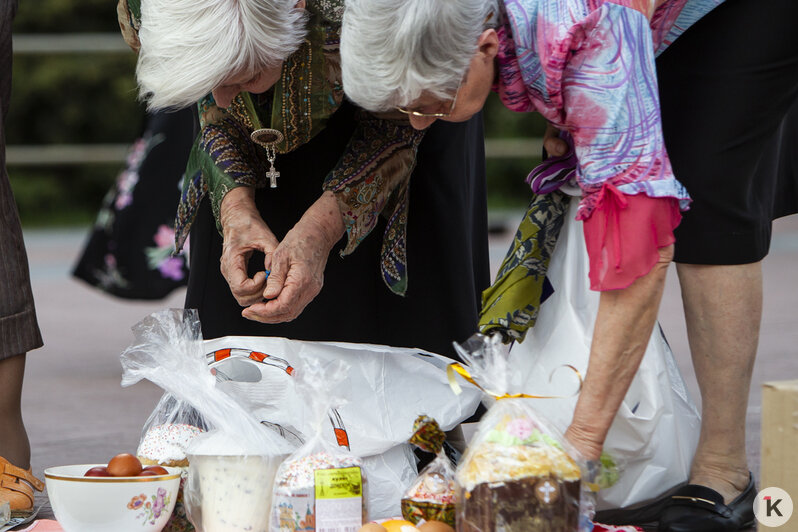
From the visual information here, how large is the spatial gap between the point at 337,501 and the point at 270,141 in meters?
0.88

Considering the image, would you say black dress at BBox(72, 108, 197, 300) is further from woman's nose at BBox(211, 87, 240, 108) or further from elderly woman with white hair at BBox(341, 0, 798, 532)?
elderly woman with white hair at BBox(341, 0, 798, 532)

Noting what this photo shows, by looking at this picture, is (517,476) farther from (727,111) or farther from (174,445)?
(727,111)

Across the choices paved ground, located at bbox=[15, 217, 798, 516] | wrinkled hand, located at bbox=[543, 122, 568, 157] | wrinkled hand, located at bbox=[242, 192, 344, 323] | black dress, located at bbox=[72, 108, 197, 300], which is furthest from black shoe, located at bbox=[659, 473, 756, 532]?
black dress, located at bbox=[72, 108, 197, 300]

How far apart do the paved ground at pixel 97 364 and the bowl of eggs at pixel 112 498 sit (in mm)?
487

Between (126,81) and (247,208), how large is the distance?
13250 mm

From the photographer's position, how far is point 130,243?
165 inches

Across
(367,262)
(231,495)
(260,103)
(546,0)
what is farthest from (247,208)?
(546,0)

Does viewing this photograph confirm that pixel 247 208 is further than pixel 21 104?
No

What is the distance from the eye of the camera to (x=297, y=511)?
1.82 m

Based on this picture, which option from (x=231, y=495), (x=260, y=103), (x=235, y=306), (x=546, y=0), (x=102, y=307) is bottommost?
(x=102, y=307)

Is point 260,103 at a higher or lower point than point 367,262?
higher

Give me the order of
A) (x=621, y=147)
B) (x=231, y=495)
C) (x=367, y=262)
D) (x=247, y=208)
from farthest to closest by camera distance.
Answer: (x=367, y=262) → (x=247, y=208) → (x=231, y=495) → (x=621, y=147)

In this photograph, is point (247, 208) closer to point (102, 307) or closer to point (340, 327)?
point (340, 327)
